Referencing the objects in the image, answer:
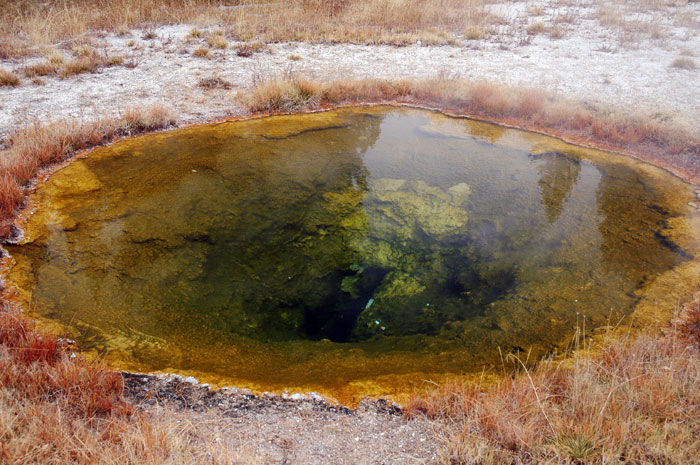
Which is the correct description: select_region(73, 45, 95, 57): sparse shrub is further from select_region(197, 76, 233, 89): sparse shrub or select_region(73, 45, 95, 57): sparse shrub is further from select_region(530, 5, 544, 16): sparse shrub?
select_region(530, 5, 544, 16): sparse shrub

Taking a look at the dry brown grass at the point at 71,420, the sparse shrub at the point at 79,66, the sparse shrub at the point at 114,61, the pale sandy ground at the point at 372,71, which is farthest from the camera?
the sparse shrub at the point at 114,61

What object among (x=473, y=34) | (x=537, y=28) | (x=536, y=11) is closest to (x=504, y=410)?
(x=473, y=34)

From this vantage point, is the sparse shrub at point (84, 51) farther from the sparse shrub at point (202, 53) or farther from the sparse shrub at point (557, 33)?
the sparse shrub at point (557, 33)

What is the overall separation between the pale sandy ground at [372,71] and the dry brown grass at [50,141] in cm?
37

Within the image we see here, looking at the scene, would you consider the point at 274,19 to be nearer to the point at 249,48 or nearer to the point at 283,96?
the point at 249,48

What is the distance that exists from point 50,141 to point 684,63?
9.83 m

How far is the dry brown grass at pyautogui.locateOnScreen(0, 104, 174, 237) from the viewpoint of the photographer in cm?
413

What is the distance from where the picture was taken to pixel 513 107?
6457 mm

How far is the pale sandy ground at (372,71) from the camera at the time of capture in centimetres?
582

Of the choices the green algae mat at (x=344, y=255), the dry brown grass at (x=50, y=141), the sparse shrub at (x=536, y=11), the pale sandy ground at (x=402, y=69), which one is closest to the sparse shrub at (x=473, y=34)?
the pale sandy ground at (x=402, y=69)

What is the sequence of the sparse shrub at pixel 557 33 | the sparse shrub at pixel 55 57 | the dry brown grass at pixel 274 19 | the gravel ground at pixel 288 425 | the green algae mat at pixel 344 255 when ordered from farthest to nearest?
the sparse shrub at pixel 557 33, the dry brown grass at pixel 274 19, the sparse shrub at pixel 55 57, the green algae mat at pixel 344 255, the gravel ground at pixel 288 425

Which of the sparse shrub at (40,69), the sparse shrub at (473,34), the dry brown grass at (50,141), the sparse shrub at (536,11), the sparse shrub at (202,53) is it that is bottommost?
the dry brown grass at (50,141)

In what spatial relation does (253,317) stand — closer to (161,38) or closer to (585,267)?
(585,267)

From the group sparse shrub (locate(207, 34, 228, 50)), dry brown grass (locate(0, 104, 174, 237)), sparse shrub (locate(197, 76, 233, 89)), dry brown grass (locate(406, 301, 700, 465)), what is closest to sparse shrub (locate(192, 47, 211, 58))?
sparse shrub (locate(207, 34, 228, 50))
